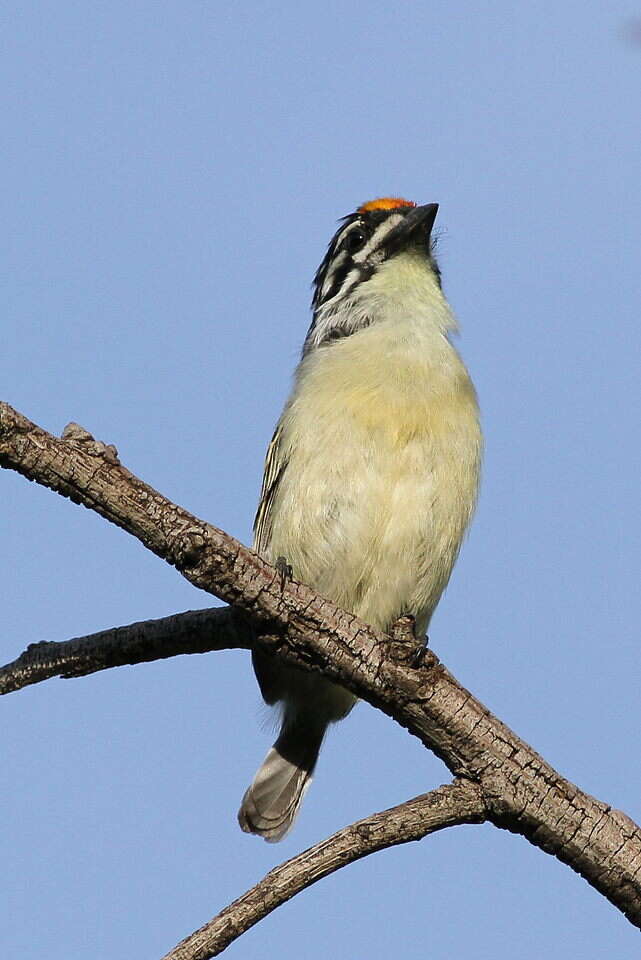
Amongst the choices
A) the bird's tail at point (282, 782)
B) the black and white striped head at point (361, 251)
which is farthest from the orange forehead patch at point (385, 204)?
the bird's tail at point (282, 782)

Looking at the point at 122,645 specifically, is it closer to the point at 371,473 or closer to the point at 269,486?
the point at 371,473

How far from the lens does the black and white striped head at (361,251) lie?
6488mm

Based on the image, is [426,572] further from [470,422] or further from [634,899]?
[634,899]

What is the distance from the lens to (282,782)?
6.54m

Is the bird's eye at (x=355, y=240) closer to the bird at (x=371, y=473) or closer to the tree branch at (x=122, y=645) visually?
the bird at (x=371, y=473)

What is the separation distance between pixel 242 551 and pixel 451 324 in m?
2.76

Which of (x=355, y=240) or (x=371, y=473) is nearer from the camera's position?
(x=371, y=473)

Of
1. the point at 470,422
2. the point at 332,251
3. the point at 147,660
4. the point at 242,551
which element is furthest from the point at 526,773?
the point at 332,251

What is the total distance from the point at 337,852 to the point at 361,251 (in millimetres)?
3895

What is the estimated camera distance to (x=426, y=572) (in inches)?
220

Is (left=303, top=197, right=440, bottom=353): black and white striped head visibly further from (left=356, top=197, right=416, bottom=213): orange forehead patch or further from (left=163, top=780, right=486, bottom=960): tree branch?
(left=163, top=780, right=486, bottom=960): tree branch

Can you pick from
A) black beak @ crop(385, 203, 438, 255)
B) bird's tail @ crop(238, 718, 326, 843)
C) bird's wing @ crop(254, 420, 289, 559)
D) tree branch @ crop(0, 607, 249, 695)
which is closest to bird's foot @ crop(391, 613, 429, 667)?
tree branch @ crop(0, 607, 249, 695)

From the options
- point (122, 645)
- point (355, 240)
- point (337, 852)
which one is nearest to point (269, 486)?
point (122, 645)

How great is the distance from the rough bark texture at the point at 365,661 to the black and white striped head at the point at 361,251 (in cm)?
245
